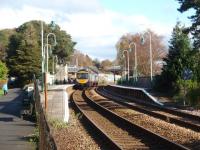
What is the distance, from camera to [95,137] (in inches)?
870

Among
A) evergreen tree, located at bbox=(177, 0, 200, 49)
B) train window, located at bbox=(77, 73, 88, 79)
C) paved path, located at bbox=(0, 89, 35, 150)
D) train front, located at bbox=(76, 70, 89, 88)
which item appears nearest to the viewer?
paved path, located at bbox=(0, 89, 35, 150)

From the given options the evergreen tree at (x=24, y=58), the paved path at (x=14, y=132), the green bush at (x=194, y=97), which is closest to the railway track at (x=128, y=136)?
the paved path at (x=14, y=132)

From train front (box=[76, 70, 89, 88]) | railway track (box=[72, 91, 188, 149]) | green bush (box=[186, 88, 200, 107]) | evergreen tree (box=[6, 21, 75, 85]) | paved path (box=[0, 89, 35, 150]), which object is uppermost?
evergreen tree (box=[6, 21, 75, 85])

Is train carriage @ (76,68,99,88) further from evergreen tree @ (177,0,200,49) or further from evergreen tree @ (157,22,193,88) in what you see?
evergreen tree @ (177,0,200,49)

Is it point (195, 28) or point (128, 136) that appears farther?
point (195, 28)

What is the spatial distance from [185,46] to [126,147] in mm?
31618

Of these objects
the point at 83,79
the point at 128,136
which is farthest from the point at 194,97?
the point at 83,79

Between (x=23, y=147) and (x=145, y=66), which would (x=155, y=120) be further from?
(x=145, y=66)

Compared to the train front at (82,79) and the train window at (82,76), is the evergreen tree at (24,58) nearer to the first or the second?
the train window at (82,76)

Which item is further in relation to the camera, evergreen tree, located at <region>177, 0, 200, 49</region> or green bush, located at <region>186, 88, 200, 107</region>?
evergreen tree, located at <region>177, 0, 200, 49</region>

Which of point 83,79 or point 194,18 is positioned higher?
point 194,18

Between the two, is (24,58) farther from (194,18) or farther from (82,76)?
(194,18)

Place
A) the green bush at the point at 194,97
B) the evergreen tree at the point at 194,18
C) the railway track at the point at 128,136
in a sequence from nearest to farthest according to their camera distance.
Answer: the railway track at the point at 128,136 < the green bush at the point at 194,97 < the evergreen tree at the point at 194,18

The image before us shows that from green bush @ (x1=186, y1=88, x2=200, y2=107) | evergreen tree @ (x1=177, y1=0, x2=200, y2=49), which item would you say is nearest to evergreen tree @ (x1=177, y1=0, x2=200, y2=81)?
A: evergreen tree @ (x1=177, y1=0, x2=200, y2=49)
